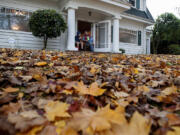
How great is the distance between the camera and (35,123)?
1.75 ft

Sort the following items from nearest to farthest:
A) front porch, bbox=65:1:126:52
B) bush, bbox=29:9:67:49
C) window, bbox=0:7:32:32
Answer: bush, bbox=29:9:67:49
window, bbox=0:7:32:32
front porch, bbox=65:1:126:52

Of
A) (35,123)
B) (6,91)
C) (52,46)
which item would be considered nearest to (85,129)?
(35,123)

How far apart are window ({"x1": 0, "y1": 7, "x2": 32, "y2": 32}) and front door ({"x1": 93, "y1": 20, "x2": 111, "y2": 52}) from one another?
414cm

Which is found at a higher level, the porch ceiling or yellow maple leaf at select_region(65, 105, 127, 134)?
the porch ceiling

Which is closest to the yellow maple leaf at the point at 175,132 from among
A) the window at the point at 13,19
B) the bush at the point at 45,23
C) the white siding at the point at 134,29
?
the bush at the point at 45,23

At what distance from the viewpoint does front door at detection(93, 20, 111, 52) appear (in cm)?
830

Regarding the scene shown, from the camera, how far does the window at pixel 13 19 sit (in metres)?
6.26

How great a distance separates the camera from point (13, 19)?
6.45 m

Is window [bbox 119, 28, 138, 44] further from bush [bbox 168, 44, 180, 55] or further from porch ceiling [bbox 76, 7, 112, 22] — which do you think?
bush [bbox 168, 44, 180, 55]

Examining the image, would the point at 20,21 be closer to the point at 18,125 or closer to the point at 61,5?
the point at 61,5

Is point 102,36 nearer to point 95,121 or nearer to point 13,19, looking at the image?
point 13,19

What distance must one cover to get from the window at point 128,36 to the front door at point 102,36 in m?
2.06

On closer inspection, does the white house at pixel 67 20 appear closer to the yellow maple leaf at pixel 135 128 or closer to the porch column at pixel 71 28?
the porch column at pixel 71 28

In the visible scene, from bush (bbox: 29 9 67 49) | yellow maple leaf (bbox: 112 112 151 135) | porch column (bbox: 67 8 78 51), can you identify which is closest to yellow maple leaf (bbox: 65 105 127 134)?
yellow maple leaf (bbox: 112 112 151 135)
